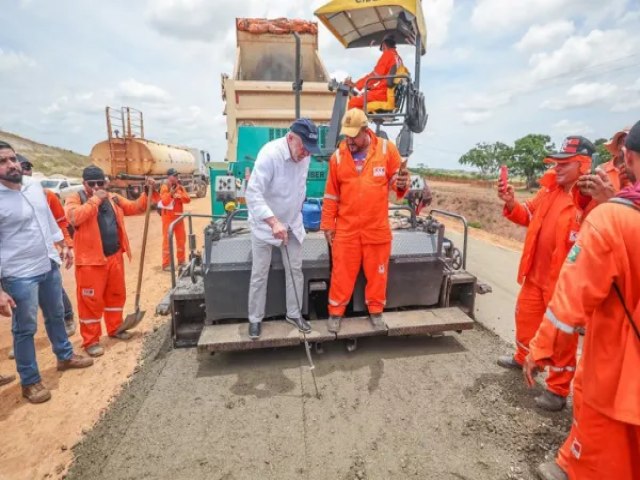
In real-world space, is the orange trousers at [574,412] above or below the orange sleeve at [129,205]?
below

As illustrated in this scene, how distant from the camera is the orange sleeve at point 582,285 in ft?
4.81

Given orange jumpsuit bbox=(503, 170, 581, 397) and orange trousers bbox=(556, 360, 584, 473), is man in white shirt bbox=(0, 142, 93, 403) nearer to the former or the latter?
orange trousers bbox=(556, 360, 584, 473)

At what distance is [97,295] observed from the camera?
385cm

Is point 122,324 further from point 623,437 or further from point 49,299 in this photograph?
point 623,437

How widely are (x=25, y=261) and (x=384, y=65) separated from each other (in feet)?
12.6

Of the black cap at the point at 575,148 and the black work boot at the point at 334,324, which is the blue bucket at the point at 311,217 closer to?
the black work boot at the point at 334,324

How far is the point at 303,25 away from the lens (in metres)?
6.44

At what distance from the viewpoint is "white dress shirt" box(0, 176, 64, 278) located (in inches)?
117

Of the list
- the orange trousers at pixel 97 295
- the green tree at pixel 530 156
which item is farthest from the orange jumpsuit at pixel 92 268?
the green tree at pixel 530 156

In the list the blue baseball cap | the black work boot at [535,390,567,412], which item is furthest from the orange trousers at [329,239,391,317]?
the black work boot at [535,390,567,412]

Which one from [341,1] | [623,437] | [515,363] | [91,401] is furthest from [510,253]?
[91,401]

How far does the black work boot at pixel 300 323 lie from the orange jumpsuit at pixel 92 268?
197 centimetres

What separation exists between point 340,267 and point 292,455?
1.49 meters

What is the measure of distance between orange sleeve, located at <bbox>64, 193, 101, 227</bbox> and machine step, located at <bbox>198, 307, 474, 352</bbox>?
163 cm
